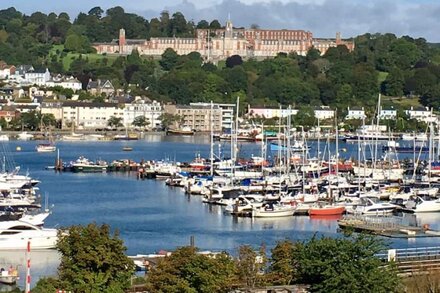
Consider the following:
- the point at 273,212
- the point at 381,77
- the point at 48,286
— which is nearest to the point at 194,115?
the point at 381,77

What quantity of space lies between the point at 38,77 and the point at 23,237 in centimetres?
5133

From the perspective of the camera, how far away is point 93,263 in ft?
35.1

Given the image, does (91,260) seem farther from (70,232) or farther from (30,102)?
(30,102)

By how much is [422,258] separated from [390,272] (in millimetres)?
1798

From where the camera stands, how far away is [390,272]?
9.95m

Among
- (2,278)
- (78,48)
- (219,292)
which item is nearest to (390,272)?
(219,292)

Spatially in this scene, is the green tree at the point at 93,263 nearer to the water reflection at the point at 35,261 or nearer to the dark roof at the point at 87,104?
the water reflection at the point at 35,261

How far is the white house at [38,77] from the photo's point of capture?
66.9 meters

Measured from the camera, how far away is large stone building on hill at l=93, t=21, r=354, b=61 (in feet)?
267

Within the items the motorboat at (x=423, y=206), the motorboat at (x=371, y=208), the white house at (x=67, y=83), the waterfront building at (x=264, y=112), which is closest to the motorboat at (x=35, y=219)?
the motorboat at (x=371, y=208)

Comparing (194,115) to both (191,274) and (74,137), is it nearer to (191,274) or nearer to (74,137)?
(74,137)

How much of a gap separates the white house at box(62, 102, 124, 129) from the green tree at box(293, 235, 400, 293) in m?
47.0

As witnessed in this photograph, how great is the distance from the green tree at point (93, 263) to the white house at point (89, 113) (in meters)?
46.1

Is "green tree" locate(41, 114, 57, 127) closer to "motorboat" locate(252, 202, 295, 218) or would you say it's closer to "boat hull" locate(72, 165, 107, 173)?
"boat hull" locate(72, 165, 107, 173)
